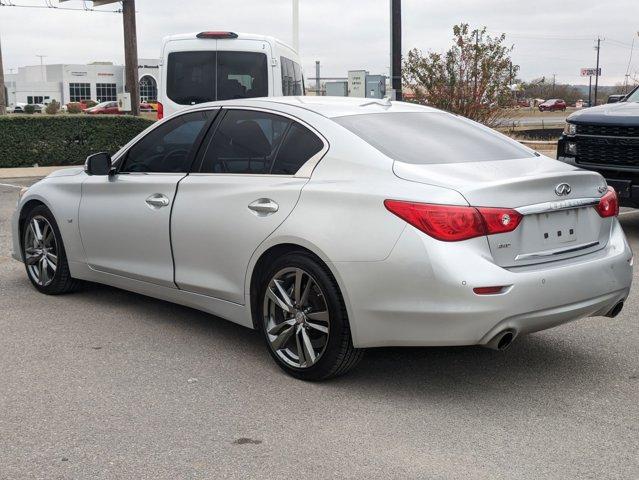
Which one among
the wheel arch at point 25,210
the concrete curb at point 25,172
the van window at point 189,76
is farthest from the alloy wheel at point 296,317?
the concrete curb at point 25,172

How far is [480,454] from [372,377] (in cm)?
115

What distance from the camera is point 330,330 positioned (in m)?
4.61

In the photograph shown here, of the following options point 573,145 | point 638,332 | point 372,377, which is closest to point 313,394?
point 372,377

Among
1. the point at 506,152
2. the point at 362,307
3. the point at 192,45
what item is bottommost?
the point at 362,307

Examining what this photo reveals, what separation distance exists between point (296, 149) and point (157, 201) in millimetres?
1183

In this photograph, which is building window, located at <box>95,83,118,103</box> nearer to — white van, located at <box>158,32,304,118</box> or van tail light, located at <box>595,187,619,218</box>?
white van, located at <box>158,32,304,118</box>

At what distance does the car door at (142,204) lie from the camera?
18.8ft

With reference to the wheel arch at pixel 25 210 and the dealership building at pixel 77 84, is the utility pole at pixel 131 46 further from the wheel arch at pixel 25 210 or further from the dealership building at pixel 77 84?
the dealership building at pixel 77 84

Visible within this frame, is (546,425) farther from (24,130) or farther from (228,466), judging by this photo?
(24,130)

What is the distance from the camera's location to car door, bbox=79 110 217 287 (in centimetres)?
573

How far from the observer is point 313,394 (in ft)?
15.3

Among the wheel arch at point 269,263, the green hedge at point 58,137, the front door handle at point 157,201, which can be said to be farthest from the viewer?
the green hedge at point 58,137

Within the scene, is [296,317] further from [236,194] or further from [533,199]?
[533,199]

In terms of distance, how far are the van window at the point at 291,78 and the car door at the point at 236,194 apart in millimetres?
9132
